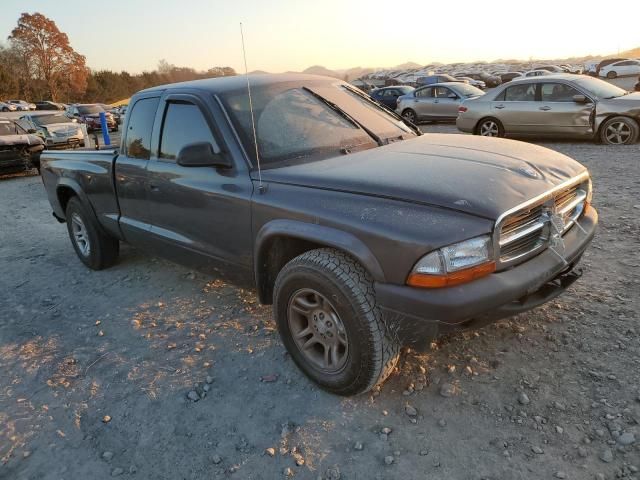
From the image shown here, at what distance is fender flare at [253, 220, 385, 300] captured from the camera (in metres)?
2.48

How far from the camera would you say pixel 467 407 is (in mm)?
2707

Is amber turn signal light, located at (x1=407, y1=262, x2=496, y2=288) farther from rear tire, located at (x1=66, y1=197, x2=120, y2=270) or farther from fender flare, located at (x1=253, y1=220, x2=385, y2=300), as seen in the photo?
rear tire, located at (x1=66, y1=197, x2=120, y2=270)

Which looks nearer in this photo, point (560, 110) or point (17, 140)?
point (560, 110)

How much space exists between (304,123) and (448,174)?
1.18m

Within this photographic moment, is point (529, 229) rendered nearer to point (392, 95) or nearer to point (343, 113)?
point (343, 113)

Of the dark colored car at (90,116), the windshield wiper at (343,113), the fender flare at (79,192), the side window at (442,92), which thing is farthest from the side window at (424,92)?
the dark colored car at (90,116)

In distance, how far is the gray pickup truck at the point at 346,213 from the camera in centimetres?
239

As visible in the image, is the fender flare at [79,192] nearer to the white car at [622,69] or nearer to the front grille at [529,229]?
the front grille at [529,229]

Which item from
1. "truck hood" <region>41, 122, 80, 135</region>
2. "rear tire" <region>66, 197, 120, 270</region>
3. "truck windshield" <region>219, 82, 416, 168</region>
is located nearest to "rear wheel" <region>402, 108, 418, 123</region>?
"truck hood" <region>41, 122, 80, 135</region>

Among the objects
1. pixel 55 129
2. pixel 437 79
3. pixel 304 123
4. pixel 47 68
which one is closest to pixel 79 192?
pixel 304 123

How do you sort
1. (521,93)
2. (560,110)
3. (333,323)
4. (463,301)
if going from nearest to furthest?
(463,301), (333,323), (560,110), (521,93)

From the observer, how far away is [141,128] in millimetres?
4145

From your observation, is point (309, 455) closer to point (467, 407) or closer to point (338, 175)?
point (467, 407)

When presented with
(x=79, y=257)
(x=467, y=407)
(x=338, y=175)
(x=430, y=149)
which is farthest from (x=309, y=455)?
(x=79, y=257)
